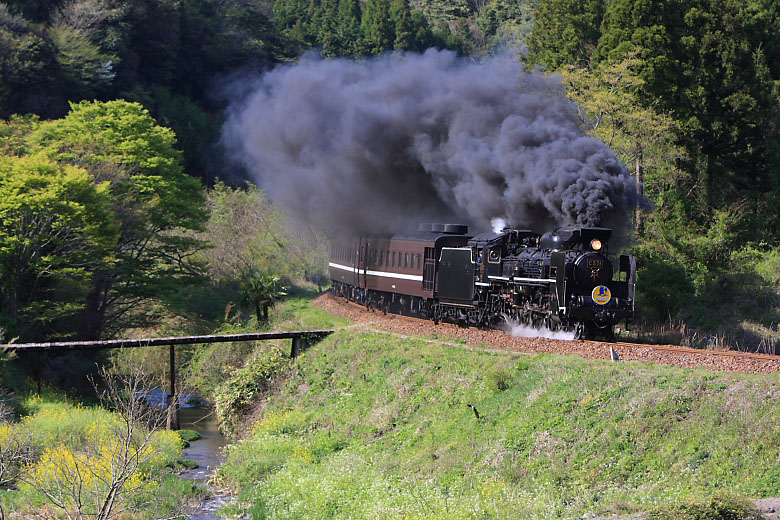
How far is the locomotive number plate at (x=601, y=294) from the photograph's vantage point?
68.8 feet

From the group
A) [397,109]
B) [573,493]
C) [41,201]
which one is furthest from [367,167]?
[573,493]

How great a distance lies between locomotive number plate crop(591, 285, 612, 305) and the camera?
826 inches

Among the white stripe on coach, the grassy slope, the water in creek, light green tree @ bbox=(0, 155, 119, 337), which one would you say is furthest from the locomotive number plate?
light green tree @ bbox=(0, 155, 119, 337)

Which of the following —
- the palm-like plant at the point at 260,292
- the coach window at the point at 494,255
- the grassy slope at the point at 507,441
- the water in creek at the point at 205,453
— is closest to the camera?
the grassy slope at the point at 507,441

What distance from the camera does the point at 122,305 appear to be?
140ft

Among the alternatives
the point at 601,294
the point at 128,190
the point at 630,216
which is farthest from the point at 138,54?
the point at 601,294

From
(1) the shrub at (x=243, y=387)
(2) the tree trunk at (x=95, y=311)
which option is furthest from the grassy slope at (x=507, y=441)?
(2) the tree trunk at (x=95, y=311)

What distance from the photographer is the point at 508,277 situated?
2362 cm

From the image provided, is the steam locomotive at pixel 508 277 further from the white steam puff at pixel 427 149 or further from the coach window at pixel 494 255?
the white steam puff at pixel 427 149

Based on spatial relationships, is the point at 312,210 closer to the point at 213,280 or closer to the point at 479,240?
the point at 213,280

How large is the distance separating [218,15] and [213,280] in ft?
146

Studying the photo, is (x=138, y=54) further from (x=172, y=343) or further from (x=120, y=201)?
(x=172, y=343)

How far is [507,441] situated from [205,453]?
39.9 ft

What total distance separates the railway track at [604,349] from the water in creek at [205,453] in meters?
6.89
